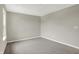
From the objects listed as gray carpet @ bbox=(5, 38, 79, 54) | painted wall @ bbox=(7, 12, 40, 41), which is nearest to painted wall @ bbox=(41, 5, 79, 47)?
gray carpet @ bbox=(5, 38, 79, 54)

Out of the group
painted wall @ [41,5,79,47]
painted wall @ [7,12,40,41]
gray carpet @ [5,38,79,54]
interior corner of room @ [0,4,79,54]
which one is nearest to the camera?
painted wall @ [7,12,40,41]

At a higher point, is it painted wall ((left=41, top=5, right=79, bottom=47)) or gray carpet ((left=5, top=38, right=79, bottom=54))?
painted wall ((left=41, top=5, right=79, bottom=47))

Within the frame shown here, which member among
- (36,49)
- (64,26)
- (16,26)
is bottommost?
(36,49)

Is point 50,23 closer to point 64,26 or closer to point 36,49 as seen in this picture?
point 64,26

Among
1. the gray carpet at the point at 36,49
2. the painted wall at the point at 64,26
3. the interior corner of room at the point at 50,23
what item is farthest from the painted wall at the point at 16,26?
the painted wall at the point at 64,26

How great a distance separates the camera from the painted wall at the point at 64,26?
2.83m

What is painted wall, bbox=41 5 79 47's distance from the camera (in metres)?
2.83

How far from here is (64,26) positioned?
3348 mm

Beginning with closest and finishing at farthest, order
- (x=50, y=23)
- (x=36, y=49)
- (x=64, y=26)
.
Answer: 1. (x=36, y=49)
2. (x=64, y=26)
3. (x=50, y=23)

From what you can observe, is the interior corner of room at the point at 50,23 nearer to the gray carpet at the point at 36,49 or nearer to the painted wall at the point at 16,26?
the painted wall at the point at 16,26

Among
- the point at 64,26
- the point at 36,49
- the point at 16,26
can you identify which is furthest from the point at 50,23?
the point at 16,26

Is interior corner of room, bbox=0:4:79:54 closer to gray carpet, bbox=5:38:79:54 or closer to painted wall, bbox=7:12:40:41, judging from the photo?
painted wall, bbox=7:12:40:41

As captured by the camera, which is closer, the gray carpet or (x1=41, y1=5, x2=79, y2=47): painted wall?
the gray carpet
